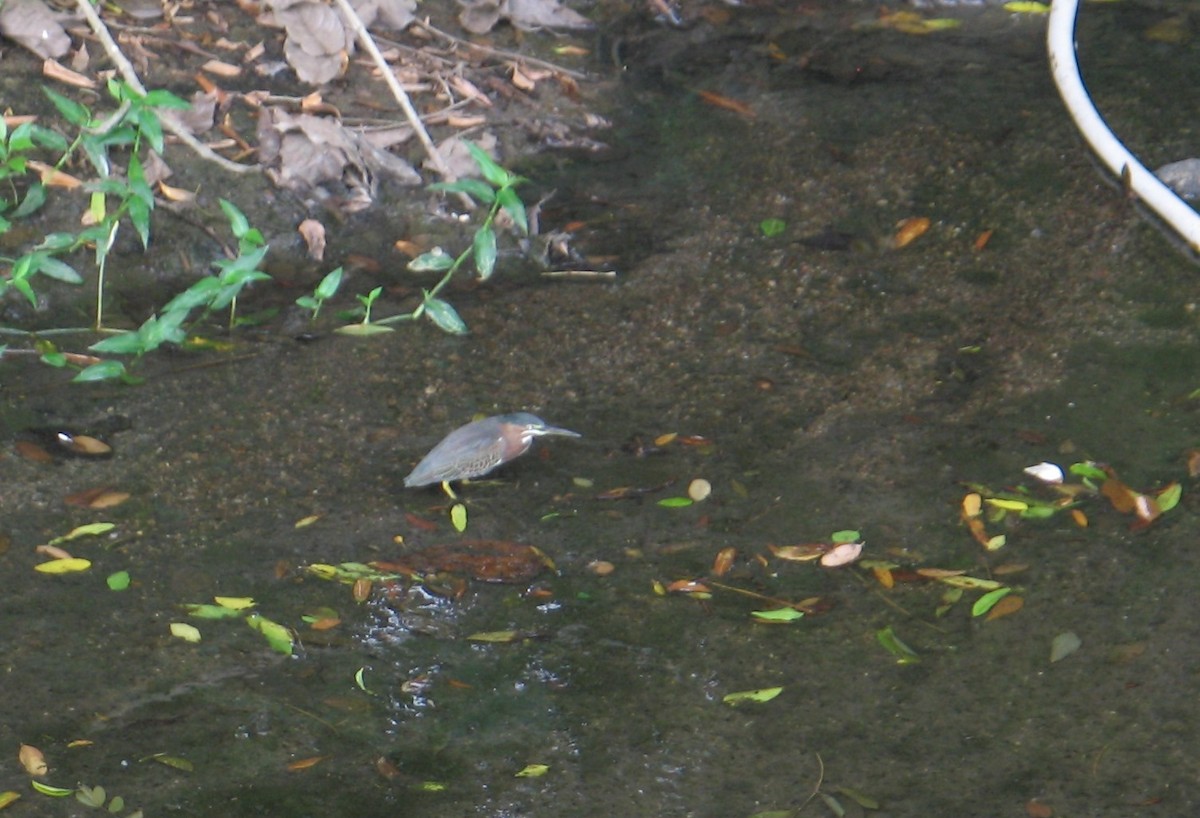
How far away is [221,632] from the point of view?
7.42ft

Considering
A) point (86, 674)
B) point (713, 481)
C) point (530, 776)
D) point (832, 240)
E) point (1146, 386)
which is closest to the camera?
point (530, 776)

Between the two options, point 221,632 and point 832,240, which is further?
point 832,240

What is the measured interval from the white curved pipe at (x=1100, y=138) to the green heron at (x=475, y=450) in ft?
6.47

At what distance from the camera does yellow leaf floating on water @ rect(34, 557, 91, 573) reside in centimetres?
239

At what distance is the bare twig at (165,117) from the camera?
3.52m

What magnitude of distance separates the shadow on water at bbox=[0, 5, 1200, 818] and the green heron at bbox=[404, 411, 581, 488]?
3.0 inches

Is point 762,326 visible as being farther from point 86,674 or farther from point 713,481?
point 86,674

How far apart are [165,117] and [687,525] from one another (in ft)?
6.88

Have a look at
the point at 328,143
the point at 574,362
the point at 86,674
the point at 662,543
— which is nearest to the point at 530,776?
the point at 662,543

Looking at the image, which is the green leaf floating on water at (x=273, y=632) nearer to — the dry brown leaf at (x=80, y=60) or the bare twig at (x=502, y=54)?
the dry brown leaf at (x=80, y=60)

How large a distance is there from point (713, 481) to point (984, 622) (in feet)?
2.09

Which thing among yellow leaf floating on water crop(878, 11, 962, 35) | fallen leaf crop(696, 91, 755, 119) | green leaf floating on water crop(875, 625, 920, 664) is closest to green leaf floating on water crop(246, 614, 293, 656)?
green leaf floating on water crop(875, 625, 920, 664)

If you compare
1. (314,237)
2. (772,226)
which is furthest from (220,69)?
(772,226)

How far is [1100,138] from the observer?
3.63 m
